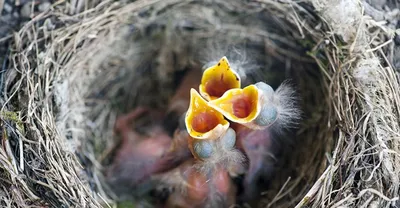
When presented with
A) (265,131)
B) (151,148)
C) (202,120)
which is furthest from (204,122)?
(151,148)

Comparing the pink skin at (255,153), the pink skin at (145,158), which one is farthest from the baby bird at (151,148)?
the pink skin at (255,153)

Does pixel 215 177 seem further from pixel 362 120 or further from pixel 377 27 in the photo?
pixel 377 27

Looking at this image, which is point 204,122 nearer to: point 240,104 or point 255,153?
point 240,104

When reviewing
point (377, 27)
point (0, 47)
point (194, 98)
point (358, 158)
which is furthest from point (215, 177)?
point (0, 47)

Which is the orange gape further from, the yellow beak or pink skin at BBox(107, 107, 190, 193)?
pink skin at BBox(107, 107, 190, 193)

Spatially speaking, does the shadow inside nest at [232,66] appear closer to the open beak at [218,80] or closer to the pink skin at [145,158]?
the pink skin at [145,158]

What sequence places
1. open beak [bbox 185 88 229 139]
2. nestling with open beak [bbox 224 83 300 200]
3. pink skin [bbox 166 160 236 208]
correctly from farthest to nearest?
1. pink skin [bbox 166 160 236 208]
2. nestling with open beak [bbox 224 83 300 200]
3. open beak [bbox 185 88 229 139]

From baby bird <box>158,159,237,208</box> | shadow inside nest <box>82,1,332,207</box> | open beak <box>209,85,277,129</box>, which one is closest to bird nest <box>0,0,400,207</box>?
shadow inside nest <box>82,1,332,207</box>
